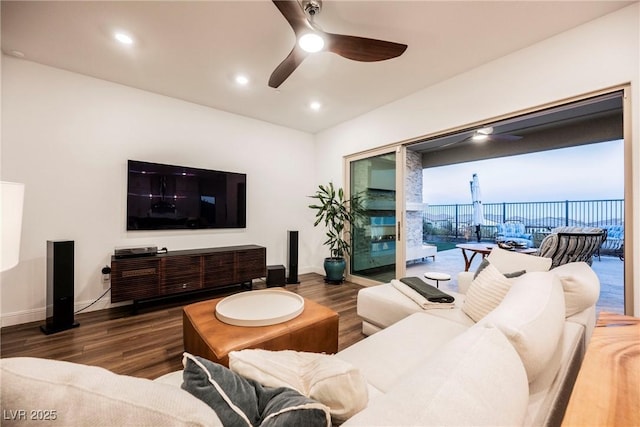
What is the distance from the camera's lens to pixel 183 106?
351 centimetres

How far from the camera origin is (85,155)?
9.40ft

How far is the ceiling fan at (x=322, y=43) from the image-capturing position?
→ 168cm

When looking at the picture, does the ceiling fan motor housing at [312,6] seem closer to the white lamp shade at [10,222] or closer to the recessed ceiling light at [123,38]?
the recessed ceiling light at [123,38]

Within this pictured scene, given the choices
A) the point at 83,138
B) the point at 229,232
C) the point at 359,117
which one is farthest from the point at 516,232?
the point at 83,138

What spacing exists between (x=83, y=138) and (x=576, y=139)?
7275 millimetres

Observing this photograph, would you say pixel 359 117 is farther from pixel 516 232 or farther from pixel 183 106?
pixel 516 232

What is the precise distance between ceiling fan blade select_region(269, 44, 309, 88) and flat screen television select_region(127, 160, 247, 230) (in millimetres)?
1837

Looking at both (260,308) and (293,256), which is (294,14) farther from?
(293,256)

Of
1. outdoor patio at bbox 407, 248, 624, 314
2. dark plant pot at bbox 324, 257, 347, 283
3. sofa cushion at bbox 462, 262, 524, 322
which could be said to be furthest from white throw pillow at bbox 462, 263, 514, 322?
dark plant pot at bbox 324, 257, 347, 283

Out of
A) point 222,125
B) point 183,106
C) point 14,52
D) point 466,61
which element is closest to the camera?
point 14,52

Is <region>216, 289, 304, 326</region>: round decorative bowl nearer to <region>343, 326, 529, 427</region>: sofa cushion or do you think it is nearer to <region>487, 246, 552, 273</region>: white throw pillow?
<region>343, 326, 529, 427</region>: sofa cushion

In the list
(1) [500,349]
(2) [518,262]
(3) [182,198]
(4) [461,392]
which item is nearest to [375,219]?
(2) [518,262]

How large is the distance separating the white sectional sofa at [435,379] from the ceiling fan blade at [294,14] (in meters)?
1.88

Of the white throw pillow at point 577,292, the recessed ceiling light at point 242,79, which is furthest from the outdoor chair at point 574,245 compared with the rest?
the recessed ceiling light at point 242,79
